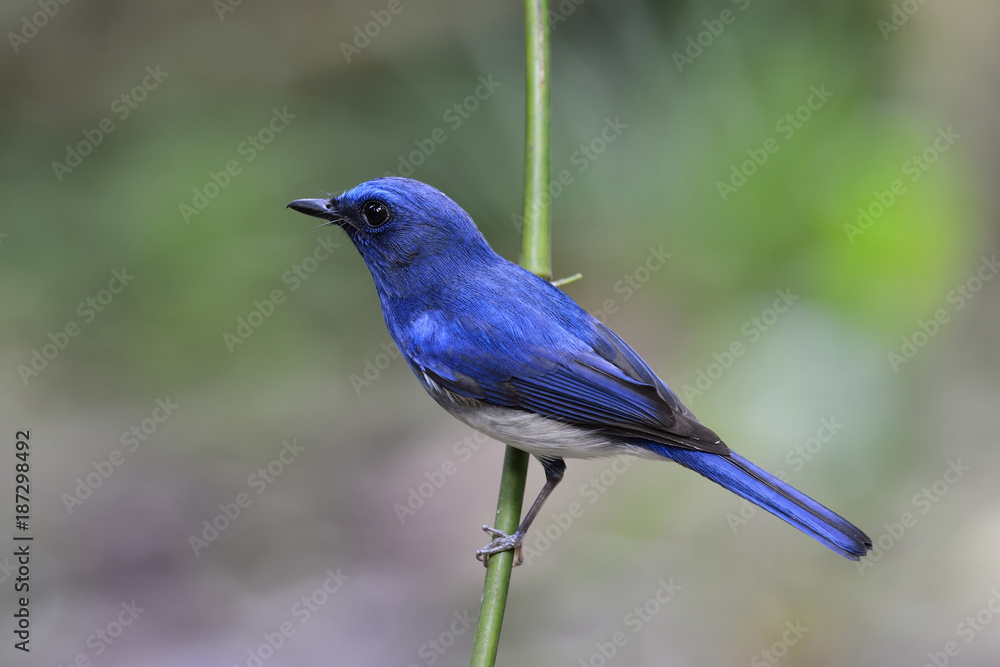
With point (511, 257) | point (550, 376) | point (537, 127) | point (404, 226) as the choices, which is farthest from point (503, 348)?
point (511, 257)

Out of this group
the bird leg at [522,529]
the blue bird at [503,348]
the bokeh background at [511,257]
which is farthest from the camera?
the bokeh background at [511,257]

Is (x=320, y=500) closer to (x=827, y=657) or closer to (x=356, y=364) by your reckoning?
(x=356, y=364)

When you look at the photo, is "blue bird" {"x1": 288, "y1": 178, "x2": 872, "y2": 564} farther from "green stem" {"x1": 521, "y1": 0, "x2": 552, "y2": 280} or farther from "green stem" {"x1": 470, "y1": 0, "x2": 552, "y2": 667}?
"green stem" {"x1": 521, "y1": 0, "x2": 552, "y2": 280}

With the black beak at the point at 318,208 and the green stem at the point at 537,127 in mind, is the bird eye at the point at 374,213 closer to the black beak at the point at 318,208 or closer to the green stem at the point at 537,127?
the black beak at the point at 318,208

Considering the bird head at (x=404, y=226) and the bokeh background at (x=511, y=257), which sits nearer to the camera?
the bird head at (x=404, y=226)

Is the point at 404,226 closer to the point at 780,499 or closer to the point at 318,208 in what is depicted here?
the point at 318,208

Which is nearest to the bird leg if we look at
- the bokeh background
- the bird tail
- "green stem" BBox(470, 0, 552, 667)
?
"green stem" BBox(470, 0, 552, 667)

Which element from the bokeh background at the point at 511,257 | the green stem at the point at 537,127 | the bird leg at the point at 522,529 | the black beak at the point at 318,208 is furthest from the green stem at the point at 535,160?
the bokeh background at the point at 511,257

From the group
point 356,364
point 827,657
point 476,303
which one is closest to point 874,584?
point 827,657
